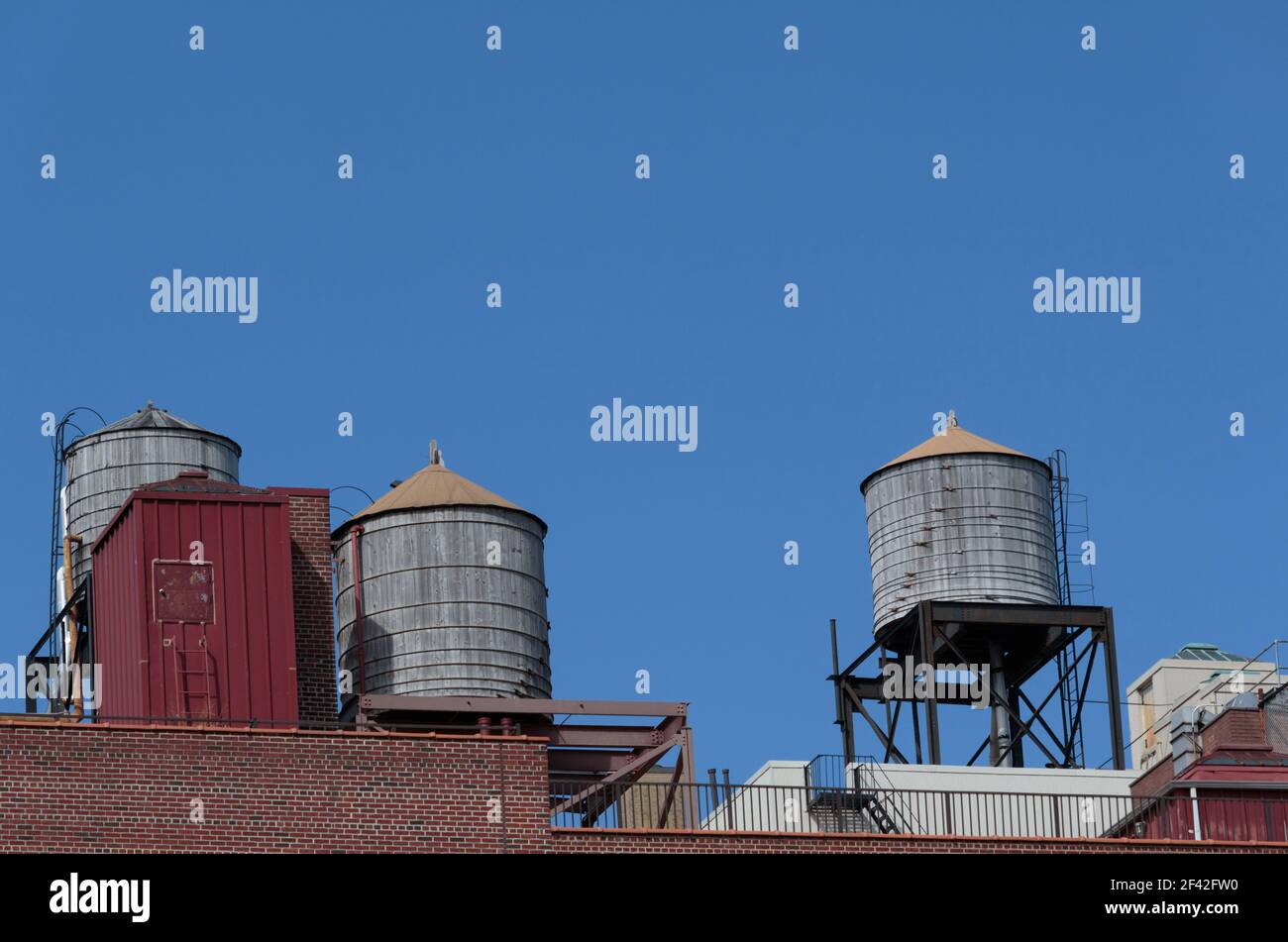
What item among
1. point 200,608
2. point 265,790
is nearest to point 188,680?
point 200,608

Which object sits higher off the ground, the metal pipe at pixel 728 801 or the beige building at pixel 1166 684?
the beige building at pixel 1166 684

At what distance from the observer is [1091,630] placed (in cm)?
5450

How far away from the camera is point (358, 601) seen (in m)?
45.4

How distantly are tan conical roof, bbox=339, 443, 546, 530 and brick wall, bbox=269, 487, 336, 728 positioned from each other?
543 millimetres

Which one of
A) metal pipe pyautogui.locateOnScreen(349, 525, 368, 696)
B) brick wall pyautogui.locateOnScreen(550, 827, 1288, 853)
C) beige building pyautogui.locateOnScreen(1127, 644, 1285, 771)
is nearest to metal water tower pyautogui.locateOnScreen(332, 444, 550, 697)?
metal pipe pyautogui.locateOnScreen(349, 525, 368, 696)

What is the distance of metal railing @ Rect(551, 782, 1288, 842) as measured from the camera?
43.9m

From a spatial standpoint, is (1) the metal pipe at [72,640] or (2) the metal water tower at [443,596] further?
(1) the metal pipe at [72,640]

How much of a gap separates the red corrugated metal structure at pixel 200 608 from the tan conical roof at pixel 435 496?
228 centimetres

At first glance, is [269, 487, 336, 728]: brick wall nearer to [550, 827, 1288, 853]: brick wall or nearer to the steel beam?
the steel beam

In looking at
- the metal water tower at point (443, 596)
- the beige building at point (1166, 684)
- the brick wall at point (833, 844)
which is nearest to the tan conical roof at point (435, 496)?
the metal water tower at point (443, 596)

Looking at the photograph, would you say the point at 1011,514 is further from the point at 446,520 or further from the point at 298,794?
the point at 298,794

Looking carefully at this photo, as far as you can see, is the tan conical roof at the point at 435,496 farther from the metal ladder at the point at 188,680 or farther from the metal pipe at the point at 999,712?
the metal pipe at the point at 999,712

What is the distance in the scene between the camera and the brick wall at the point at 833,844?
41.9 meters
